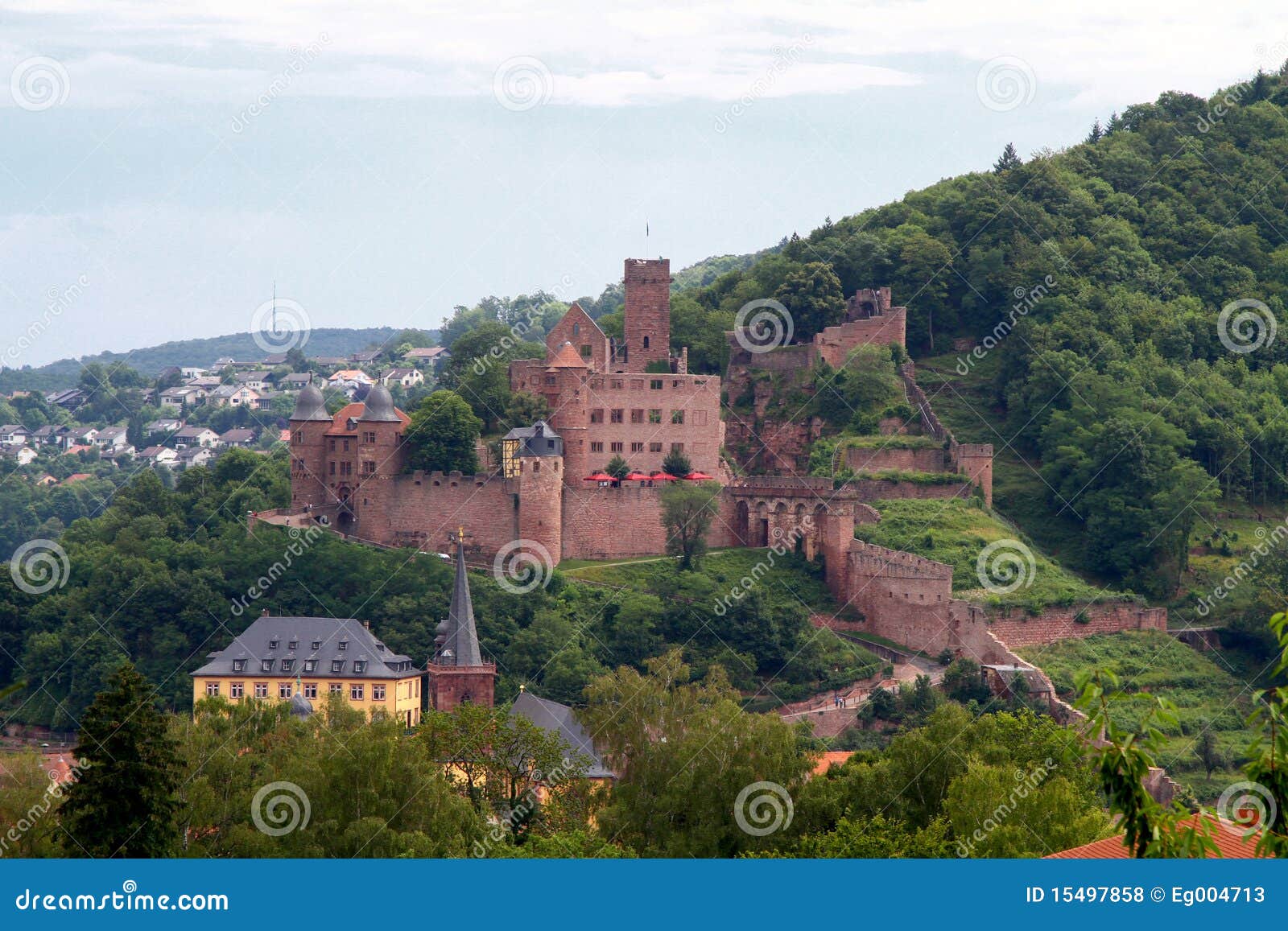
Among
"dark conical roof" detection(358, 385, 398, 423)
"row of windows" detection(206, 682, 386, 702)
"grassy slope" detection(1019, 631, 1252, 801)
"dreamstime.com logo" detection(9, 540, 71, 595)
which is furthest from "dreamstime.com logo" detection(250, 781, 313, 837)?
"dreamstime.com logo" detection(9, 540, 71, 595)

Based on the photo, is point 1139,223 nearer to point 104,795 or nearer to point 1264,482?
point 1264,482

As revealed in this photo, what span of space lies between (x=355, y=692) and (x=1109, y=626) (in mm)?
24304

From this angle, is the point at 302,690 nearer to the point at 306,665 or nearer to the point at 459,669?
the point at 306,665

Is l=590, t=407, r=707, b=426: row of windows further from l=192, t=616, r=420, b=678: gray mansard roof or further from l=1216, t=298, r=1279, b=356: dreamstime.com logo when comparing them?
l=1216, t=298, r=1279, b=356: dreamstime.com logo

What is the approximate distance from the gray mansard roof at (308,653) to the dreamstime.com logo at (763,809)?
22.8 m

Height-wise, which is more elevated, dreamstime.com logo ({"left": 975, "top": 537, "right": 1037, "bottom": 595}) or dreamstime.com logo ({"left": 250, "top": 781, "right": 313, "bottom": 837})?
dreamstime.com logo ({"left": 975, "top": 537, "right": 1037, "bottom": 595})

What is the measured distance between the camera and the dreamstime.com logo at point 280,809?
158 feet

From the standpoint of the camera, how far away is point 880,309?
91.9 m

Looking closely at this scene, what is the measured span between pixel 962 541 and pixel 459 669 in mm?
18155

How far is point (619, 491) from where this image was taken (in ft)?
260

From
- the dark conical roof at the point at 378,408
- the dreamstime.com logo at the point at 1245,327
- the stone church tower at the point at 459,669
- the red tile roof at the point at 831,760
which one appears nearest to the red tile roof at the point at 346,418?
the dark conical roof at the point at 378,408

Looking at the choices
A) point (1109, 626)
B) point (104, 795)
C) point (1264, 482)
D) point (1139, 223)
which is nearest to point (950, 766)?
point (104, 795)

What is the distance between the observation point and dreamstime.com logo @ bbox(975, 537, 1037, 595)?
249 ft

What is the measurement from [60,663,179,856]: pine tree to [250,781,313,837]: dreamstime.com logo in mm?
3540
